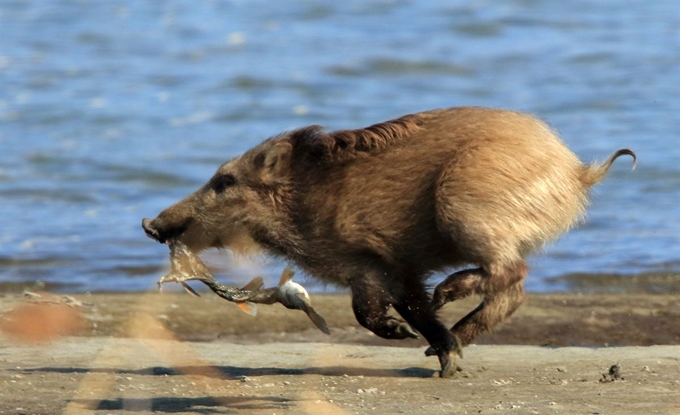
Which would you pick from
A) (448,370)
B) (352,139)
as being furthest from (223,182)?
(448,370)

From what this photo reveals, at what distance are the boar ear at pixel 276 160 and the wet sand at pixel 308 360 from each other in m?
1.15

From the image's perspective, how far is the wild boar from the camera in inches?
261

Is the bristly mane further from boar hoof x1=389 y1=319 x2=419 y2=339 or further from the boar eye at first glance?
boar hoof x1=389 y1=319 x2=419 y2=339

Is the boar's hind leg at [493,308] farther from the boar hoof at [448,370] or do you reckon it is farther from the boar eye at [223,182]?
the boar eye at [223,182]

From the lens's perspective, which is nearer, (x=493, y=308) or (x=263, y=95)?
(x=493, y=308)

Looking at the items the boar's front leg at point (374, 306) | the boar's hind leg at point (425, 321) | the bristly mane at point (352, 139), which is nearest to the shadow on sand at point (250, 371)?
the boar's hind leg at point (425, 321)

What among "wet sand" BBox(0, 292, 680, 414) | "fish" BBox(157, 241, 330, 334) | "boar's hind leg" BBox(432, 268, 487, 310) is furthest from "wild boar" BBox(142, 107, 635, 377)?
"wet sand" BBox(0, 292, 680, 414)

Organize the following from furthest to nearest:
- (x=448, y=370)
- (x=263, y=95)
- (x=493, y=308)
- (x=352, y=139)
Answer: (x=263, y=95) → (x=352, y=139) → (x=448, y=370) → (x=493, y=308)

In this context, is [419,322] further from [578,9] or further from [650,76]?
[578,9]

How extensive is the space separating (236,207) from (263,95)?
10834 millimetres

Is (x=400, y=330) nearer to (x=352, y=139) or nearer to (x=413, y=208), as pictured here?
(x=413, y=208)

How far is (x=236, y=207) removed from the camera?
7.47m

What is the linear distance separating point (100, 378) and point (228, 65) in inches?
541

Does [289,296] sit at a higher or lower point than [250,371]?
higher
